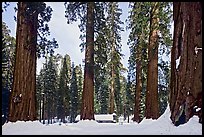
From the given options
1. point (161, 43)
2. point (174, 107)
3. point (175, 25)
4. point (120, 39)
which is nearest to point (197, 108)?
point (174, 107)

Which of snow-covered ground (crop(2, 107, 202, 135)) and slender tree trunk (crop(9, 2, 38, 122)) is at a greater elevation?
slender tree trunk (crop(9, 2, 38, 122))

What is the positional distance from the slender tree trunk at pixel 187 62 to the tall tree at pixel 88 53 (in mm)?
7140

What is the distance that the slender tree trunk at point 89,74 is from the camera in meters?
12.8

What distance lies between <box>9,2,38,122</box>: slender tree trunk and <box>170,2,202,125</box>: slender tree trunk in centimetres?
466

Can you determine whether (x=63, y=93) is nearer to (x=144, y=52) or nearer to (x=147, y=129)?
(x=144, y=52)

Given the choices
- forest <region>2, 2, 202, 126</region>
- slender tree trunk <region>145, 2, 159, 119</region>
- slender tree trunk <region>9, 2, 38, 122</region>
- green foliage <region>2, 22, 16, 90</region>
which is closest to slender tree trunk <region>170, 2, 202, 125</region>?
forest <region>2, 2, 202, 126</region>

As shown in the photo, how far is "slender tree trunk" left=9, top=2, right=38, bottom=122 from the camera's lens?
29.4 ft

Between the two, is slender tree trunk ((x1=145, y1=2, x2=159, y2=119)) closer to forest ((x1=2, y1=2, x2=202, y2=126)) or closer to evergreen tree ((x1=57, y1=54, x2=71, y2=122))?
forest ((x1=2, y1=2, x2=202, y2=126))

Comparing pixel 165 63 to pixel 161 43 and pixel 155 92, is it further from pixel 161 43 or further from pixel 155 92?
pixel 155 92

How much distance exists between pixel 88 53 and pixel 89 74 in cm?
88

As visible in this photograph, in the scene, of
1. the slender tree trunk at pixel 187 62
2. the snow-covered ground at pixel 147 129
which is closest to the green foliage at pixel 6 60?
the snow-covered ground at pixel 147 129

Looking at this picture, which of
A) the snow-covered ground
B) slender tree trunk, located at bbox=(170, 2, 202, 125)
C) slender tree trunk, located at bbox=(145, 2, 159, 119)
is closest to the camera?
the snow-covered ground

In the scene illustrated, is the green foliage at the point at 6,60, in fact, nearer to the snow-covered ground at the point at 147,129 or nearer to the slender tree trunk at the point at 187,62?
the snow-covered ground at the point at 147,129

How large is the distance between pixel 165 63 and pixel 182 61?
8.05m
